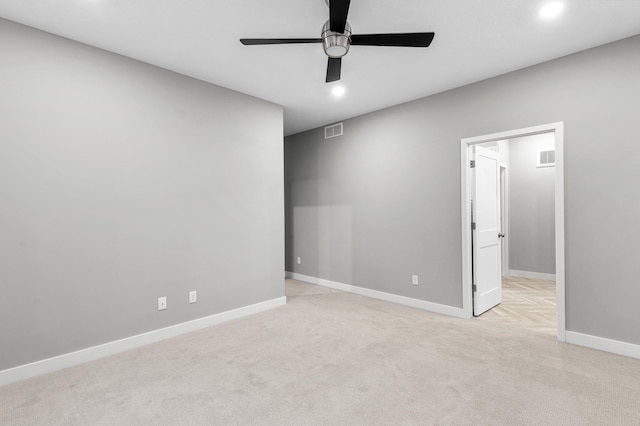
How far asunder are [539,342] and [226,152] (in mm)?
3800

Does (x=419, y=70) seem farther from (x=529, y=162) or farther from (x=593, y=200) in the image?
(x=529, y=162)

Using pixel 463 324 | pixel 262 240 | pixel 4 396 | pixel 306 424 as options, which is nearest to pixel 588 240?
pixel 463 324

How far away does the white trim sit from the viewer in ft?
8.54

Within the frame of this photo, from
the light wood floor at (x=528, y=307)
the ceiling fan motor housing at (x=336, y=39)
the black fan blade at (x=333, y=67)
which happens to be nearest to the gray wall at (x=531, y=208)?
the light wood floor at (x=528, y=307)

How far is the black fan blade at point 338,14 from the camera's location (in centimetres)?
175

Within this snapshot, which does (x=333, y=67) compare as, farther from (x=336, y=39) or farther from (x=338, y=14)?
(x=338, y=14)

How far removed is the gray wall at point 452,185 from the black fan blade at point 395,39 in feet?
5.75

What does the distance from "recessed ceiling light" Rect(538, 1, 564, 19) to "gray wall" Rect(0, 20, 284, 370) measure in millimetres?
3000

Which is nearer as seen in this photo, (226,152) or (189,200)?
(189,200)

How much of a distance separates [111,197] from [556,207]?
4187 mm

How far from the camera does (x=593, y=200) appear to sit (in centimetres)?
280

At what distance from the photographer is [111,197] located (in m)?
2.80

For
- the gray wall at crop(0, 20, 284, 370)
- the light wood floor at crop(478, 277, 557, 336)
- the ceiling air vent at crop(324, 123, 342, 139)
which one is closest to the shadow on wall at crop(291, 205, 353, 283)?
the ceiling air vent at crop(324, 123, 342, 139)

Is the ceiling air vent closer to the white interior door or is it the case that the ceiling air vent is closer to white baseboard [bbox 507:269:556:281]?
the white interior door
